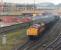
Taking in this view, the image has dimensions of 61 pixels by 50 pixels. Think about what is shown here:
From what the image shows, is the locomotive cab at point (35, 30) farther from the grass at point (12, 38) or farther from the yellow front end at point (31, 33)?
the grass at point (12, 38)

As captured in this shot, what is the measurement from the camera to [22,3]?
10.9 ft

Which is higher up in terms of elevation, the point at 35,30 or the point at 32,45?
the point at 35,30

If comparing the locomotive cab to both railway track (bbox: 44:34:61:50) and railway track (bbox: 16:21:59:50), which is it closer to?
railway track (bbox: 16:21:59:50)

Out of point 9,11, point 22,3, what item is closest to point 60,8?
point 22,3

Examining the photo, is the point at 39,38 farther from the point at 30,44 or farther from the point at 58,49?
the point at 58,49

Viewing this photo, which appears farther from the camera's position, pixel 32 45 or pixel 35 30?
pixel 35 30

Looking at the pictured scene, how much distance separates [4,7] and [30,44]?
104 cm

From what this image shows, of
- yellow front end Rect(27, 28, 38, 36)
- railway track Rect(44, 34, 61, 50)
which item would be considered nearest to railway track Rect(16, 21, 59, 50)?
railway track Rect(44, 34, 61, 50)

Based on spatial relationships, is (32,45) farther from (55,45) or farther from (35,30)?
(35,30)

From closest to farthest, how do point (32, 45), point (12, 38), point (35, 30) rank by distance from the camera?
point (12, 38)
point (32, 45)
point (35, 30)

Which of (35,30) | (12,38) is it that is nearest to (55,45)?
(12,38)

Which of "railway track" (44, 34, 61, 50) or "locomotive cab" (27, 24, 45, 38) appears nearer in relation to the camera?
"railway track" (44, 34, 61, 50)

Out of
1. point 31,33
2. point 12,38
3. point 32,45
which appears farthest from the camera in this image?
point 31,33

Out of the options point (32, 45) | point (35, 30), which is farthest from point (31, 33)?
point (32, 45)
